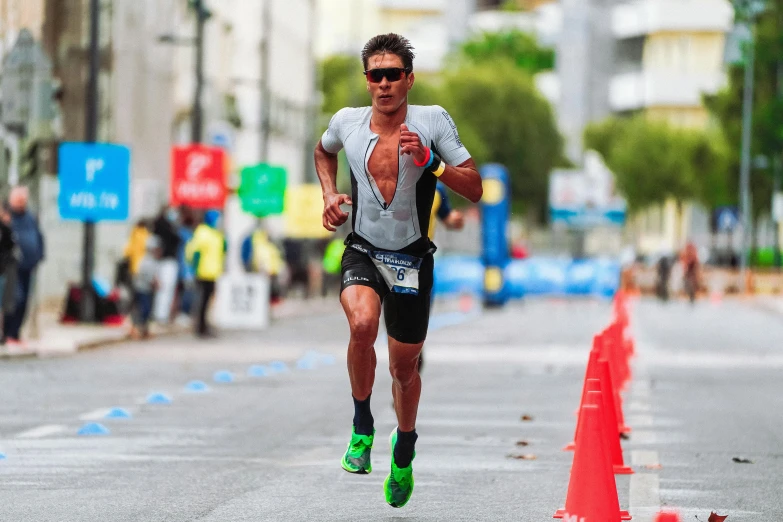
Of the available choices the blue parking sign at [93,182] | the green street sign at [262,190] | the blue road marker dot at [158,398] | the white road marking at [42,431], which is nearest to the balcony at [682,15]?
the green street sign at [262,190]

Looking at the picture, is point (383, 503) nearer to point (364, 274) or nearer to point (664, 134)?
point (364, 274)

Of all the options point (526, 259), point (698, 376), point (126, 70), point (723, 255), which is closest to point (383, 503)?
point (698, 376)

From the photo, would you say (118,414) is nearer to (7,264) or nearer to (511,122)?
(7,264)

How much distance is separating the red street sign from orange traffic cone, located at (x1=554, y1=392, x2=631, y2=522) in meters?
29.5

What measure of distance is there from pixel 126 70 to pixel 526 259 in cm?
2097

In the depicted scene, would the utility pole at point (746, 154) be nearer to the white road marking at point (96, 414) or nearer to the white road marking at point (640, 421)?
the white road marking at point (640, 421)

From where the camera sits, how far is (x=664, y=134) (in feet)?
316

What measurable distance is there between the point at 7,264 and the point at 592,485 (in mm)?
16575

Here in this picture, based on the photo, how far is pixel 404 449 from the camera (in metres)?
9.37

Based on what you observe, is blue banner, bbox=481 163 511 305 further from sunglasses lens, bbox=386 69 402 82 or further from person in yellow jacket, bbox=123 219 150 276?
sunglasses lens, bbox=386 69 402 82

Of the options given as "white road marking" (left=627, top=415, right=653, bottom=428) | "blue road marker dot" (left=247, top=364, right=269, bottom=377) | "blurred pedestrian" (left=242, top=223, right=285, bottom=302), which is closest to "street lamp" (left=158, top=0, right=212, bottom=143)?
"blurred pedestrian" (left=242, top=223, right=285, bottom=302)

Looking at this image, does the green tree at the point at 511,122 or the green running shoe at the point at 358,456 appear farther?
the green tree at the point at 511,122

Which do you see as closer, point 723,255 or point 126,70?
point 126,70

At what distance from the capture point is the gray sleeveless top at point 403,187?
9273 mm
